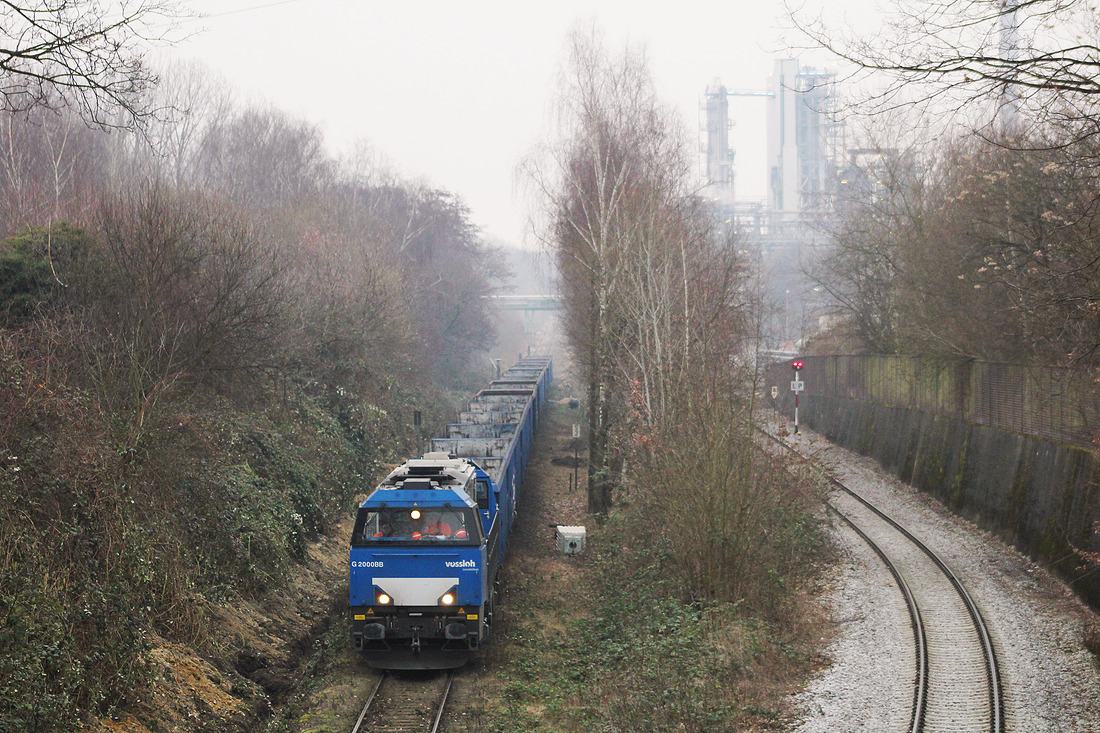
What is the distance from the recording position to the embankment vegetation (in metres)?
9.56

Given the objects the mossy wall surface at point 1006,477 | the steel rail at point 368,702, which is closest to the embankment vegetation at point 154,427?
the steel rail at point 368,702

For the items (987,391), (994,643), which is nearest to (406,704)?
(994,643)

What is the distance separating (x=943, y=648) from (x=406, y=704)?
730 centimetres

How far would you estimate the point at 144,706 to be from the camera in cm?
997

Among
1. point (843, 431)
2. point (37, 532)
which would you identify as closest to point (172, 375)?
point (37, 532)

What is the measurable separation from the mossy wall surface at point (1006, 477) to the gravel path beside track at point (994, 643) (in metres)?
0.48

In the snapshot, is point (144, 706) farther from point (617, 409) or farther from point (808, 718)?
point (617, 409)

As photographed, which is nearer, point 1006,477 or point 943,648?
point 943,648

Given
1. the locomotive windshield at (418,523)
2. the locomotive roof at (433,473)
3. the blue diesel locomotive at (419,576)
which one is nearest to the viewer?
the blue diesel locomotive at (419,576)

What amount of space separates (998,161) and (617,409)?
11230mm

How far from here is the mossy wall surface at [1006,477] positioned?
16438mm

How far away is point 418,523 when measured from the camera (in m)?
12.9

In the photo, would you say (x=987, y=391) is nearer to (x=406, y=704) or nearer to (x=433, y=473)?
(x=433, y=473)

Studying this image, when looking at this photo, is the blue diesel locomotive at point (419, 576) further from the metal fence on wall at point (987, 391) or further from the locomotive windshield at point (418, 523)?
the metal fence on wall at point (987, 391)
